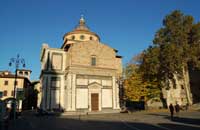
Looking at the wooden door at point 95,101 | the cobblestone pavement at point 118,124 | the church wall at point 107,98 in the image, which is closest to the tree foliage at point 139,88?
the church wall at point 107,98

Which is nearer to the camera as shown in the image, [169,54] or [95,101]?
[169,54]

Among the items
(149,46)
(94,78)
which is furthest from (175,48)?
(94,78)

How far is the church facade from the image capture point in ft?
111

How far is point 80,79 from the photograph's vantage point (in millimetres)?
34500

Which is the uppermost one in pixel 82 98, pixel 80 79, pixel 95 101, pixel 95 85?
pixel 80 79

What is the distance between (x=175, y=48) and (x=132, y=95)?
36.0 ft

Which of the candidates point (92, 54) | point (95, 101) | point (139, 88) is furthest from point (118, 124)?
point (92, 54)

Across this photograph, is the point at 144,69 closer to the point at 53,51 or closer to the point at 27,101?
the point at 53,51

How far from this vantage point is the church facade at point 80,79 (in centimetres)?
3394

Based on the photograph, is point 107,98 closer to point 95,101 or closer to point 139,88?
point 95,101

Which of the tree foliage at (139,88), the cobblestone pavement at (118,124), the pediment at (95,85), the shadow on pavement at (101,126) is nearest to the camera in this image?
the shadow on pavement at (101,126)

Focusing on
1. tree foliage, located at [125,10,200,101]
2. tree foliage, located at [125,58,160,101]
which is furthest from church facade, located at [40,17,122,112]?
tree foliage, located at [125,10,200,101]

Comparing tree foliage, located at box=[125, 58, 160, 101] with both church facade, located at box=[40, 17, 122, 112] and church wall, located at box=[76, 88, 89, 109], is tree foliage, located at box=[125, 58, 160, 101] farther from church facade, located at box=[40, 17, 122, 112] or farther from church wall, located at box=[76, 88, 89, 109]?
church wall, located at box=[76, 88, 89, 109]

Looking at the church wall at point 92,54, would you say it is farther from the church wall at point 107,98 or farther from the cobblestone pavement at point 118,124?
the cobblestone pavement at point 118,124
